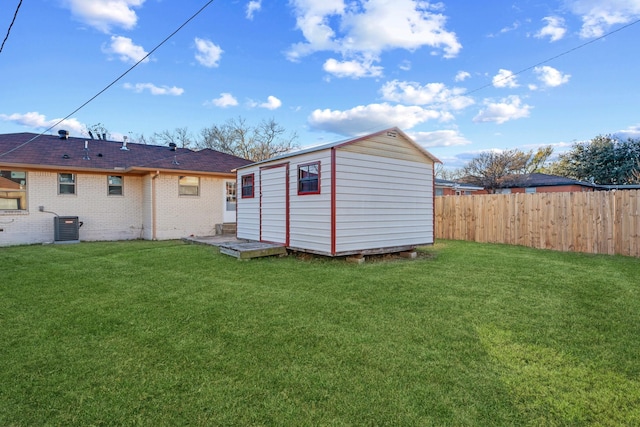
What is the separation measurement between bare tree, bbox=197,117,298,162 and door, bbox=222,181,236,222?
1393 cm

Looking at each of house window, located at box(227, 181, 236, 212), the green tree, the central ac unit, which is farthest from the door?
the green tree

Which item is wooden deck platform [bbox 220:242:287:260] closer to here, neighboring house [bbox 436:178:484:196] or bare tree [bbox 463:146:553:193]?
neighboring house [bbox 436:178:484:196]

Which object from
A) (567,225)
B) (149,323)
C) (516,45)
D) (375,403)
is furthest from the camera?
(516,45)

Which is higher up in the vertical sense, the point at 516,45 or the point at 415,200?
the point at 516,45

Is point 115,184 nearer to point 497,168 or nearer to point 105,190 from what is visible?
point 105,190

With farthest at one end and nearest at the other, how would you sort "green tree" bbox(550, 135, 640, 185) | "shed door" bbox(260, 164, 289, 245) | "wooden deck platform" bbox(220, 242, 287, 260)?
1. "green tree" bbox(550, 135, 640, 185)
2. "shed door" bbox(260, 164, 289, 245)
3. "wooden deck platform" bbox(220, 242, 287, 260)

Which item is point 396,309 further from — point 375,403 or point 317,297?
point 375,403

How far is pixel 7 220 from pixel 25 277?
22.6 ft

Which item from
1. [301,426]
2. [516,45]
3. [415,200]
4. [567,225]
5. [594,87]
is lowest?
[301,426]

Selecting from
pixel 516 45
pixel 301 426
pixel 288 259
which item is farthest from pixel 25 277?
pixel 516 45

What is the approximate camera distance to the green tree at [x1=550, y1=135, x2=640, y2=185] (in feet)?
78.9

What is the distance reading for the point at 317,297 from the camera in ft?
15.3

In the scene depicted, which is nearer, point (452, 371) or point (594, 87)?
point (452, 371)

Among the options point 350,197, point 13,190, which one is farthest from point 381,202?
point 13,190
